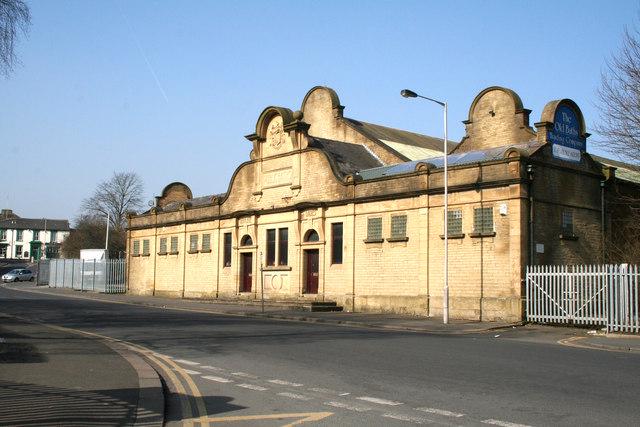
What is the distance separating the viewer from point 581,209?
28953mm

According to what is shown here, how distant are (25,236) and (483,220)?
13704 cm

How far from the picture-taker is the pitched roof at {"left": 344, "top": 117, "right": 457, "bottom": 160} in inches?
1737

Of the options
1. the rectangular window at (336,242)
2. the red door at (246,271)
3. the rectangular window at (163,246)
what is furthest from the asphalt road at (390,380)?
the rectangular window at (163,246)

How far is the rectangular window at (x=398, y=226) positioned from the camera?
30.4 m

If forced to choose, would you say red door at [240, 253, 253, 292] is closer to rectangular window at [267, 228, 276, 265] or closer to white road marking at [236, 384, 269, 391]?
rectangular window at [267, 228, 276, 265]

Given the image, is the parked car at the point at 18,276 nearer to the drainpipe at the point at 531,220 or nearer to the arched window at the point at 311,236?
the arched window at the point at 311,236

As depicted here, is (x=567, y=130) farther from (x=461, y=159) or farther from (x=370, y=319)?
(x=370, y=319)

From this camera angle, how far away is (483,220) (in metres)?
27.2

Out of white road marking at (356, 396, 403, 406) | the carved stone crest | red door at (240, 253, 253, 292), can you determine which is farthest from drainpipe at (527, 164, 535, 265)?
white road marking at (356, 396, 403, 406)

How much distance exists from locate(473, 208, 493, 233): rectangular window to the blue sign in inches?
170

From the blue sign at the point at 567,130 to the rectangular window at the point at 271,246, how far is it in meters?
15.8

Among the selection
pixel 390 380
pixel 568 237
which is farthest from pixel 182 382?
pixel 568 237

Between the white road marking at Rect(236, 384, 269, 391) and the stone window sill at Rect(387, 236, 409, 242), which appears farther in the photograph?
the stone window sill at Rect(387, 236, 409, 242)

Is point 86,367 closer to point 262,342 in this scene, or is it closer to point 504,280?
point 262,342
